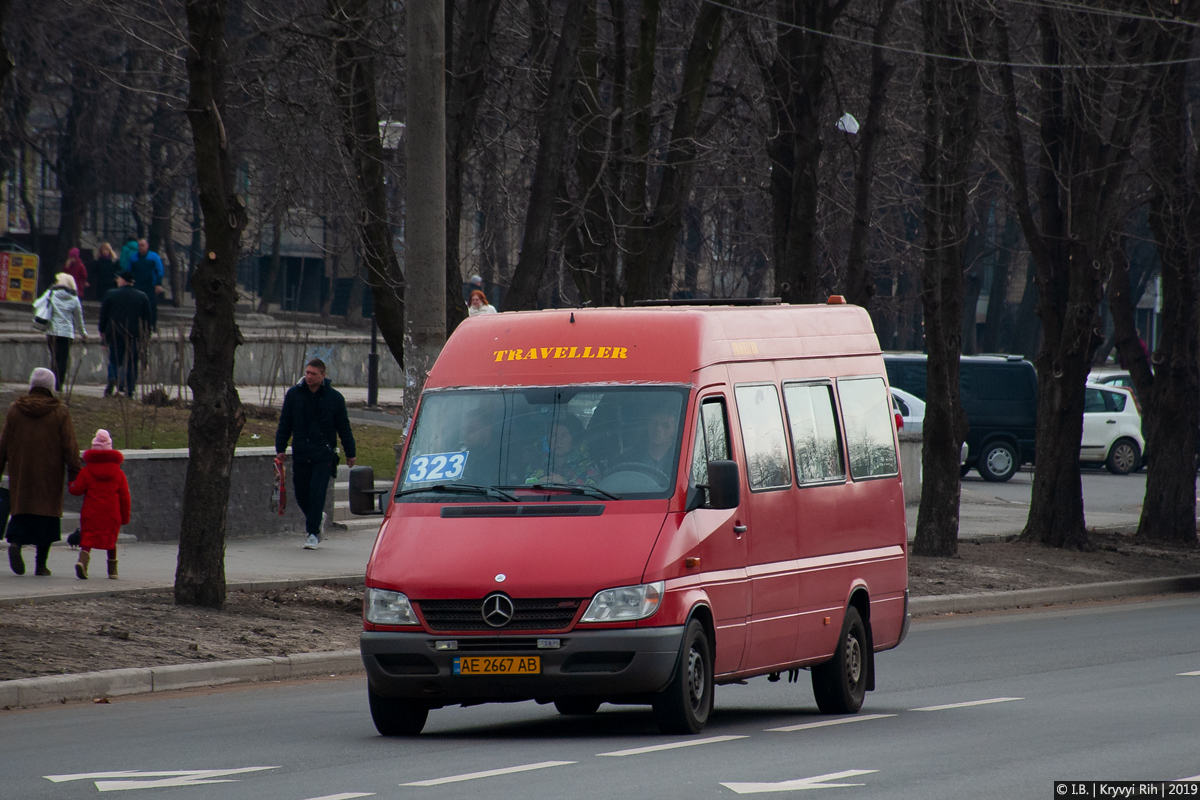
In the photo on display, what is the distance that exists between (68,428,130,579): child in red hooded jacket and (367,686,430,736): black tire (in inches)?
251

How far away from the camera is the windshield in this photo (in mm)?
9758

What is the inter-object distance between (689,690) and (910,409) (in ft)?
81.9

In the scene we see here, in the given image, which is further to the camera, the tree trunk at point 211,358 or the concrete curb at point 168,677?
the tree trunk at point 211,358

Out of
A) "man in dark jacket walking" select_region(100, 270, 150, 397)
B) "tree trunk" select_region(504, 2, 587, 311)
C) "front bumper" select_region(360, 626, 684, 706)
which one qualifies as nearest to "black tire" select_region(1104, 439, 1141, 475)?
"man in dark jacket walking" select_region(100, 270, 150, 397)

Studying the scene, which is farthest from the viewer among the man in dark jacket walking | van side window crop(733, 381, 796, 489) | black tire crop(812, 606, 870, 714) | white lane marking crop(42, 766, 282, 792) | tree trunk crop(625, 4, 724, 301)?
the man in dark jacket walking

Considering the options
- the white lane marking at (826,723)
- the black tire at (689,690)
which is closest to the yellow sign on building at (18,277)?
the white lane marking at (826,723)

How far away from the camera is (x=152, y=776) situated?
8438 millimetres

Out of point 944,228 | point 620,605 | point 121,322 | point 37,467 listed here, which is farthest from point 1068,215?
point 620,605

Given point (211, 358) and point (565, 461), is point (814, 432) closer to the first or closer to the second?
point (565, 461)

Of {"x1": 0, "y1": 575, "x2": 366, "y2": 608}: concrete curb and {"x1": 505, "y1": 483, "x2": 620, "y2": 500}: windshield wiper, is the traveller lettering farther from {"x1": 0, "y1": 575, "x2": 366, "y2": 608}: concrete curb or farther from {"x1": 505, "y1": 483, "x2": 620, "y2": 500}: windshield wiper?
{"x1": 0, "y1": 575, "x2": 366, "y2": 608}: concrete curb

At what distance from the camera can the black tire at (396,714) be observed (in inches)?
388

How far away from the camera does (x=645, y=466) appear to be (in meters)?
9.79

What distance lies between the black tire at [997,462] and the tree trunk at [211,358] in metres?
24.5

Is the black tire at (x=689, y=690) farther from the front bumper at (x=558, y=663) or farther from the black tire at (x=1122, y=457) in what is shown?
the black tire at (x=1122, y=457)
